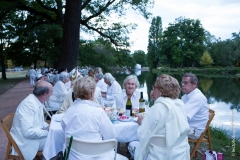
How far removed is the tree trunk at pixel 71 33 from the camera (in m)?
10.4

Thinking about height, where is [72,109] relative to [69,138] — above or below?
above

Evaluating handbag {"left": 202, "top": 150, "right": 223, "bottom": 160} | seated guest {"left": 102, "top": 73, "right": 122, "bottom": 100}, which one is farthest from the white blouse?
seated guest {"left": 102, "top": 73, "right": 122, "bottom": 100}

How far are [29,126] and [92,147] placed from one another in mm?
1111

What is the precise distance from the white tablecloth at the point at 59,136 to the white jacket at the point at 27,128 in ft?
0.82

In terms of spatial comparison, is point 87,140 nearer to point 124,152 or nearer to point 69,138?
point 69,138

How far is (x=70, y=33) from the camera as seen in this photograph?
10.7 meters

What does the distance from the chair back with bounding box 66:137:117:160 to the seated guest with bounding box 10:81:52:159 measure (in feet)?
3.04

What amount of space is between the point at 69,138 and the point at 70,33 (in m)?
8.82

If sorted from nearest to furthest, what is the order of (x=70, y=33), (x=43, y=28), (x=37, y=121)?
(x=37, y=121) → (x=70, y=33) → (x=43, y=28)

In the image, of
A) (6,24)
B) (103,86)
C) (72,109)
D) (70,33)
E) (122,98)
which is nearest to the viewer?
(72,109)

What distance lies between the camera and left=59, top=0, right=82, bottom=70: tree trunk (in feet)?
34.1

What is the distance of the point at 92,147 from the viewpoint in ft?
7.89

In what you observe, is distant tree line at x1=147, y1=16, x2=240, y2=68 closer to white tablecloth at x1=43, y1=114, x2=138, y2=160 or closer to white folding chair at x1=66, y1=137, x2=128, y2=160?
white tablecloth at x1=43, y1=114, x2=138, y2=160

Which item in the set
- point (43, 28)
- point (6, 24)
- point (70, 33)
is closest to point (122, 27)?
point (43, 28)
